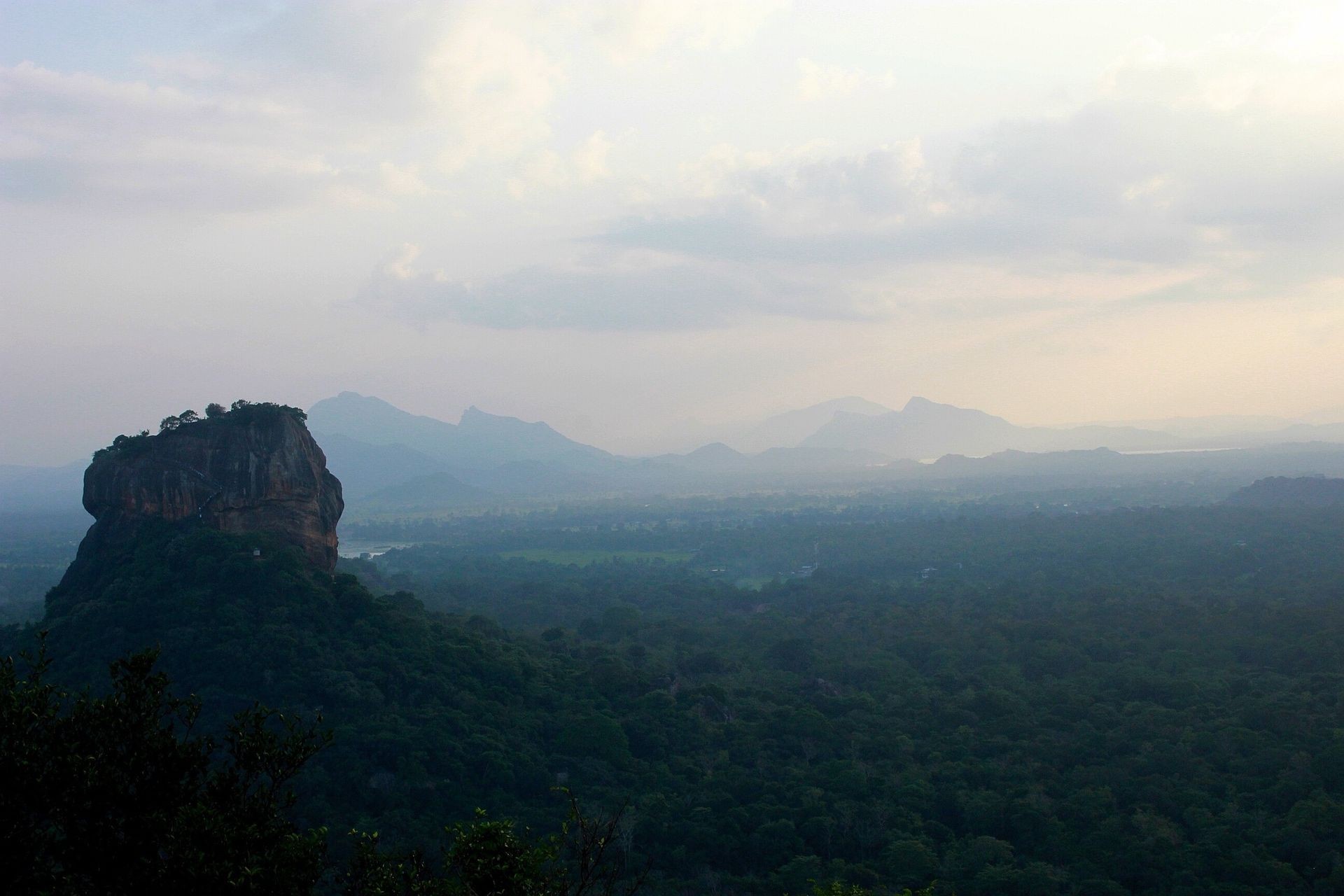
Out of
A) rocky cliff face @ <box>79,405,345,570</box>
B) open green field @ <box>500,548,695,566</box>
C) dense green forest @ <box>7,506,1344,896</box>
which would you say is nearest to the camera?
dense green forest @ <box>7,506,1344,896</box>

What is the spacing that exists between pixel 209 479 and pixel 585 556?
64.5 meters

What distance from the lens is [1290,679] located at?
31.0 meters

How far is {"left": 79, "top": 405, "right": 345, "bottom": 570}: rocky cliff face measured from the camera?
3344 cm

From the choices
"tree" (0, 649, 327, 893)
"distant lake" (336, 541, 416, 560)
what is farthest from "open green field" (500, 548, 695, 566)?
"tree" (0, 649, 327, 893)

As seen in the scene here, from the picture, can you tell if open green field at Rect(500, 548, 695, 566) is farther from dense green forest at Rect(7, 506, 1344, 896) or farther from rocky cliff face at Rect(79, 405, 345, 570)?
rocky cliff face at Rect(79, 405, 345, 570)

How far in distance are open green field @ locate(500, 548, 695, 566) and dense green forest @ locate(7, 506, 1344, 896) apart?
39.6 metres

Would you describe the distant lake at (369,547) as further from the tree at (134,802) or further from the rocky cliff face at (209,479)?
the tree at (134,802)

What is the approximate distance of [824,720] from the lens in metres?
30.4

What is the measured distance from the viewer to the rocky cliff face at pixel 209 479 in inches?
1316

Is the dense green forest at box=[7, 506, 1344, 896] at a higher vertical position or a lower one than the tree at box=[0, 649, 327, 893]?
lower

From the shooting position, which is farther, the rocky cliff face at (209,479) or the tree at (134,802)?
the rocky cliff face at (209,479)

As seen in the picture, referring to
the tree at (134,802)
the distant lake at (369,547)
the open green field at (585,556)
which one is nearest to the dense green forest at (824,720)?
the tree at (134,802)

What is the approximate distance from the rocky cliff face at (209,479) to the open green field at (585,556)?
2094 inches

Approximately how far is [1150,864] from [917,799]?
19.9ft
